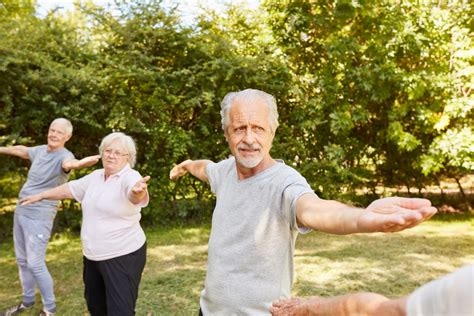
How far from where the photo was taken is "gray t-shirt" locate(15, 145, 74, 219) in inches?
179

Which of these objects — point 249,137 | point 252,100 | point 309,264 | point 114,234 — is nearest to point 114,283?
point 114,234

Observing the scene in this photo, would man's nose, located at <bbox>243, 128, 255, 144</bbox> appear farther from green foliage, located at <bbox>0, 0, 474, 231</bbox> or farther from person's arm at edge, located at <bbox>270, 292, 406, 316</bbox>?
green foliage, located at <bbox>0, 0, 474, 231</bbox>

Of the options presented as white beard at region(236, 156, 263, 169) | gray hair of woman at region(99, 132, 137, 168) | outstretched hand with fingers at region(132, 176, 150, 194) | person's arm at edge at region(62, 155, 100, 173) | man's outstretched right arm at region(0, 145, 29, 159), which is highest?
man's outstretched right arm at region(0, 145, 29, 159)

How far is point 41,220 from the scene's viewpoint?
15.0 feet

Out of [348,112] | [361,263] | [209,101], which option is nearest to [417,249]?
[361,263]

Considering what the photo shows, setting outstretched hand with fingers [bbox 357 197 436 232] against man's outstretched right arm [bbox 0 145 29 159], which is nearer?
outstretched hand with fingers [bbox 357 197 436 232]

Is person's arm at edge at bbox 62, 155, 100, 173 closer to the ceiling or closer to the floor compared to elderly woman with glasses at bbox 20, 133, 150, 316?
closer to the ceiling

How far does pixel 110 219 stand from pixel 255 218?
176 centimetres

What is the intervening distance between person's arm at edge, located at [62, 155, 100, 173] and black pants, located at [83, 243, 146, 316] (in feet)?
3.67

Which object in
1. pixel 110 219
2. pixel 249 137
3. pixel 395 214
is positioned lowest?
pixel 110 219

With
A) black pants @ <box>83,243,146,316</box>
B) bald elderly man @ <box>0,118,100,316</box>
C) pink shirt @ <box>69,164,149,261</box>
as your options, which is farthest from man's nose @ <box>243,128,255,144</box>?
bald elderly man @ <box>0,118,100,316</box>

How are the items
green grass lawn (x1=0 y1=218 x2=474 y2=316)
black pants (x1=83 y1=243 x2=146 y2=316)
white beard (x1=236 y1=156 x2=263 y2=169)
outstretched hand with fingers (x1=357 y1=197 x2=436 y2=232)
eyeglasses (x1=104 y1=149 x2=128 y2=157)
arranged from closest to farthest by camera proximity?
outstretched hand with fingers (x1=357 y1=197 x2=436 y2=232)
white beard (x1=236 y1=156 x2=263 y2=169)
black pants (x1=83 y1=243 x2=146 y2=316)
eyeglasses (x1=104 y1=149 x2=128 y2=157)
green grass lawn (x1=0 y1=218 x2=474 y2=316)

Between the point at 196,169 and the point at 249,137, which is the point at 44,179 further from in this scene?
the point at 249,137

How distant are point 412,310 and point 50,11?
889 centimetres
